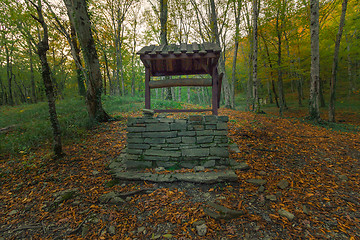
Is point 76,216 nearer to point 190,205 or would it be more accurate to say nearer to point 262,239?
point 190,205

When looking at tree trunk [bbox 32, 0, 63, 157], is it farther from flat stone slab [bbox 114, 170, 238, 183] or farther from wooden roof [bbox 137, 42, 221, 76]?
wooden roof [bbox 137, 42, 221, 76]

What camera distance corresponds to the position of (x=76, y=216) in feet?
8.51

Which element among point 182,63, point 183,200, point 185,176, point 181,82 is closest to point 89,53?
point 182,63

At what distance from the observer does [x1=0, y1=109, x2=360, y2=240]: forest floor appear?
2238 mm

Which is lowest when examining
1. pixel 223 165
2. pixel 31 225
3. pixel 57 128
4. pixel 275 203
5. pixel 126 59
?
pixel 31 225

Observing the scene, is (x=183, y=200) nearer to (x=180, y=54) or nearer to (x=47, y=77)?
(x=180, y=54)

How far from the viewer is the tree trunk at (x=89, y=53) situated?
639cm

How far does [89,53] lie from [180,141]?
20.7 feet

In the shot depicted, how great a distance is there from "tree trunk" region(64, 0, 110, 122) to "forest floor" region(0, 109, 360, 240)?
2.97m

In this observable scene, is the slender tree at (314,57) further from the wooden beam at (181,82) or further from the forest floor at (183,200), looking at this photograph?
A: the wooden beam at (181,82)

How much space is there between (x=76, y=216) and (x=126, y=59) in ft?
75.5

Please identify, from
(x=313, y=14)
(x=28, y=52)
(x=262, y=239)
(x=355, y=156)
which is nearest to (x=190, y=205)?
(x=262, y=239)

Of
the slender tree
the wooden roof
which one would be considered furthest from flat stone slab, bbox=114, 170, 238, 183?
the slender tree

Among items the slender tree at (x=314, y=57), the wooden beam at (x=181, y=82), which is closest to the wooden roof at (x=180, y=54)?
the wooden beam at (x=181, y=82)
